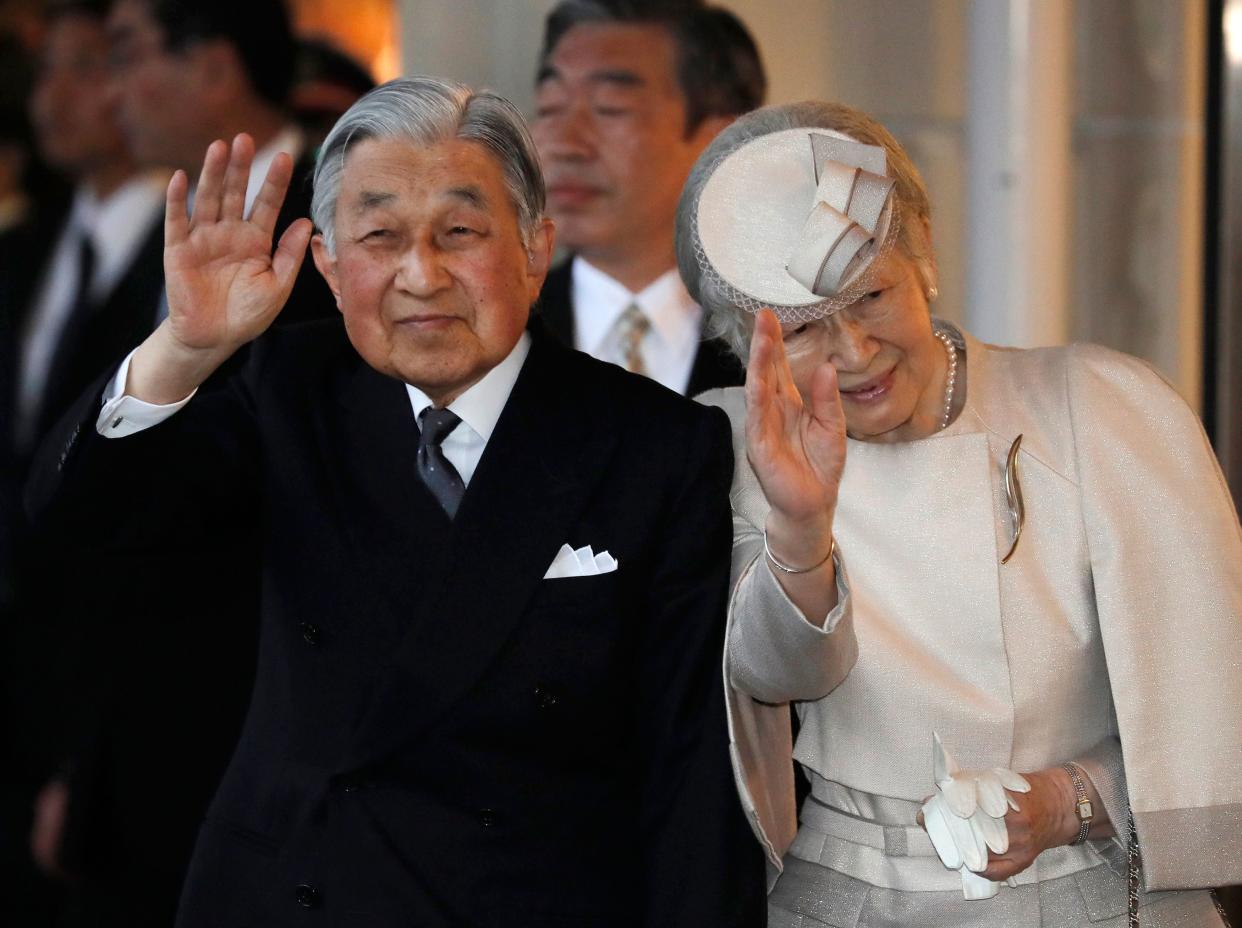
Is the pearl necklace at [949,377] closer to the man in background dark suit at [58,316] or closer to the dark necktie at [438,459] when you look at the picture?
the dark necktie at [438,459]

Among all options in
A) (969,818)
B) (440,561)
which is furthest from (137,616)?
(969,818)

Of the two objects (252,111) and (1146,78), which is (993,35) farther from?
(252,111)

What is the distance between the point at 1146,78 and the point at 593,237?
2028 millimetres

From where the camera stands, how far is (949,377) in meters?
2.59

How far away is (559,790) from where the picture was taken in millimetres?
2314

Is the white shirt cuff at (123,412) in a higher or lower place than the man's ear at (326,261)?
lower

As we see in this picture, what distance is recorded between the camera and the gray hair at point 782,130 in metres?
2.45

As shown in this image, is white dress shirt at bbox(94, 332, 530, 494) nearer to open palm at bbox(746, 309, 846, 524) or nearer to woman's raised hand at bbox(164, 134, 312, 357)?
woman's raised hand at bbox(164, 134, 312, 357)

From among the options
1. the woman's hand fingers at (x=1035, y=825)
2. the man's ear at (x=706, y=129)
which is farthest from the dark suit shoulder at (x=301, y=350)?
the man's ear at (x=706, y=129)

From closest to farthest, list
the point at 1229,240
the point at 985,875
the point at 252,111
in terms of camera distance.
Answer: the point at 985,875 → the point at 252,111 → the point at 1229,240

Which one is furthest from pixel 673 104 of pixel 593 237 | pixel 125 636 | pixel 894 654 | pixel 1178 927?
→ pixel 1178 927

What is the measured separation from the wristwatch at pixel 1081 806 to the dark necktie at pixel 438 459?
0.93 m

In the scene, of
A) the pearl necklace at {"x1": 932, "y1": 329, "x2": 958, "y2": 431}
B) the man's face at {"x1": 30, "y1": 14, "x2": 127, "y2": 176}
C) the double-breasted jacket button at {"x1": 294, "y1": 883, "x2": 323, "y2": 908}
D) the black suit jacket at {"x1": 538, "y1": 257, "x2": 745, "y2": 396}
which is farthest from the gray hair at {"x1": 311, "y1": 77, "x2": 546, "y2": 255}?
the man's face at {"x1": 30, "y1": 14, "x2": 127, "y2": 176}

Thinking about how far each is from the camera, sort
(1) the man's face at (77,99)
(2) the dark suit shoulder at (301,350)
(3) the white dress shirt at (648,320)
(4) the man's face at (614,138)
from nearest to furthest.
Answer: (2) the dark suit shoulder at (301,350), (3) the white dress shirt at (648,320), (4) the man's face at (614,138), (1) the man's face at (77,99)
